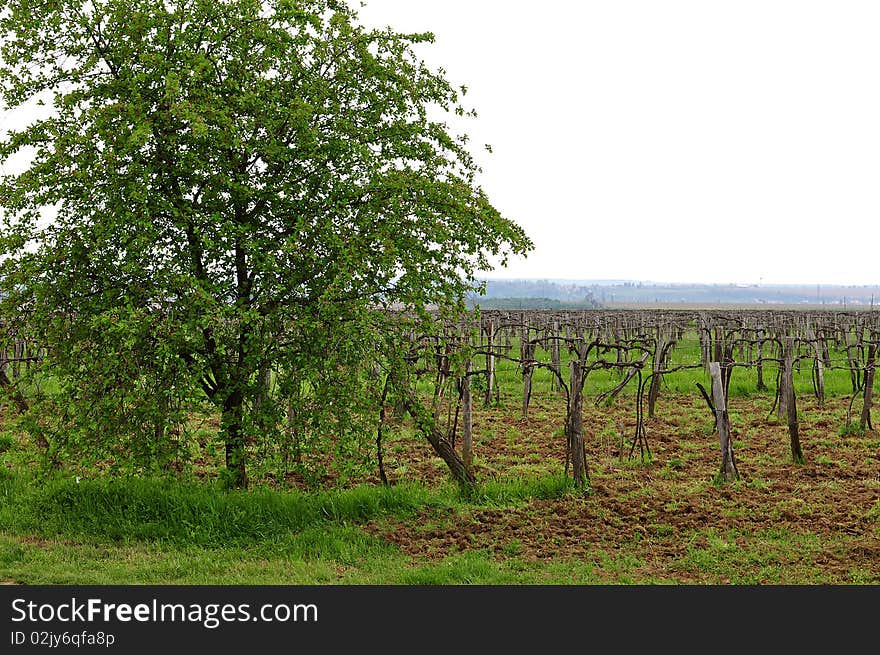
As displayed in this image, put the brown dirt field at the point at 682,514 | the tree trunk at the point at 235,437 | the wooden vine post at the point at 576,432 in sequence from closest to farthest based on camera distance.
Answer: the brown dirt field at the point at 682,514, the tree trunk at the point at 235,437, the wooden vine post at the point at 576,432

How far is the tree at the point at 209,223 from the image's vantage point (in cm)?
865

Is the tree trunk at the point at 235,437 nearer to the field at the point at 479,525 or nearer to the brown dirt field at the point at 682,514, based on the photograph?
the field at the point at 479,525

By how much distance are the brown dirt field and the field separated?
0.09 ft

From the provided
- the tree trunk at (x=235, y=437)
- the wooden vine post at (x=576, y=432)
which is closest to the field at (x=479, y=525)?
the wooden vine post at (x=576, y=432)

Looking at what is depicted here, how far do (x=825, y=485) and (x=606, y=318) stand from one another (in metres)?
36.2

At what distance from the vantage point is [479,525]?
899 centimetres

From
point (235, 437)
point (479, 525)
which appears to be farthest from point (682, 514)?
point (235, 437)

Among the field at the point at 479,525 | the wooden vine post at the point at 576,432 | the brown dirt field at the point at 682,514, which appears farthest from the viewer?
the wooden vine post at the point at 576,432

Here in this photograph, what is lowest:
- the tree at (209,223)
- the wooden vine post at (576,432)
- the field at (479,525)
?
the field at (479,525)

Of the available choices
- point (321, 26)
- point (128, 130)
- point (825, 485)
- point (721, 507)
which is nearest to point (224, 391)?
point (128, 130)

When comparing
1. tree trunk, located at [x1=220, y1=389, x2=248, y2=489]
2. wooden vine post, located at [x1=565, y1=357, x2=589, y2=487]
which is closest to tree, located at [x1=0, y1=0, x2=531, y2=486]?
tree trunk, located at [x1=220, y1=389, x2=248, y2=489]

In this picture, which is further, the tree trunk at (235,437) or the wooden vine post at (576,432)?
the wooden vine post at (576,432)

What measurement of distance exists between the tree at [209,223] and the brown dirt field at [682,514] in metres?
2.29

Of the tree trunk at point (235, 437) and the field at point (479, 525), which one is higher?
the tree trunk at point (235, 437)
